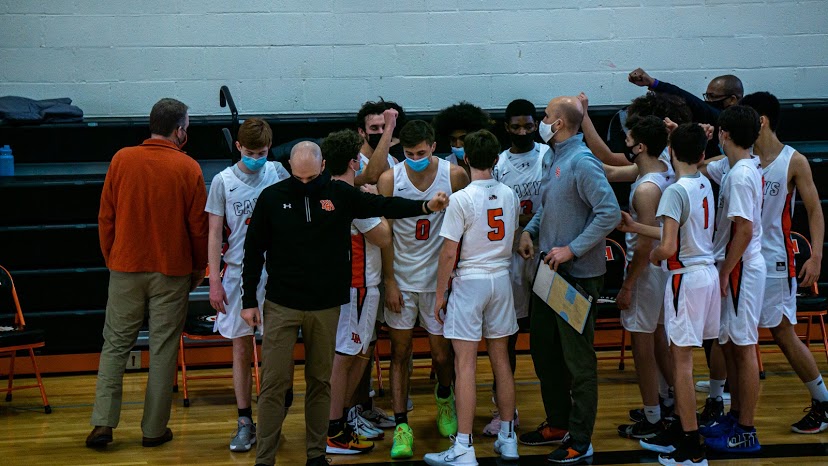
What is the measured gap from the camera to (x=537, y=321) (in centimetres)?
504

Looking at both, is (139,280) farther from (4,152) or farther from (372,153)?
(4,152)

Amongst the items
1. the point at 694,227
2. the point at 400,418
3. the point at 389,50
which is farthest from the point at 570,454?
the point at 389,50

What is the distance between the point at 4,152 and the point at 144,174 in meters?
2.35

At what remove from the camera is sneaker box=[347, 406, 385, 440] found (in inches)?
211

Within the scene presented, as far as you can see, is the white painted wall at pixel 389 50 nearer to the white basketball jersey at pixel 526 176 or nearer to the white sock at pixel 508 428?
the white basketball jersey at pixel 526 176

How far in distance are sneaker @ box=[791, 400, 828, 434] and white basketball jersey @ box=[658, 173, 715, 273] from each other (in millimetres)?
1289

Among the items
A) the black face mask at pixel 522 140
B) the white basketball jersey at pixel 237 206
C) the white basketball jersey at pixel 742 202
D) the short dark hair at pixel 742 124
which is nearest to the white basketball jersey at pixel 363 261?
the white basketball jersey at pixel 237 206

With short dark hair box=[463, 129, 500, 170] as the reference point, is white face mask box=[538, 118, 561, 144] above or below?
above

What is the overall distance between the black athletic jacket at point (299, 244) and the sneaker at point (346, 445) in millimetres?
932

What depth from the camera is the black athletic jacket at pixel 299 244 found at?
14.8 ft

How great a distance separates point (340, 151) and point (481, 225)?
0.82 m

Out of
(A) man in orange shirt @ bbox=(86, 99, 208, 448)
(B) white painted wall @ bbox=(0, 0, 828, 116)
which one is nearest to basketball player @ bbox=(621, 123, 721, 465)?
(A) man in orange shirt @ bbox=(86, 99, 208, 448)

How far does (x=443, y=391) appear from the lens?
5.39 meters

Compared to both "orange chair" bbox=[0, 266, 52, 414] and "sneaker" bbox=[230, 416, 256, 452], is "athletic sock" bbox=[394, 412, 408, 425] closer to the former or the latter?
"sneaker" bbox=[230, 416, 256, 452]
